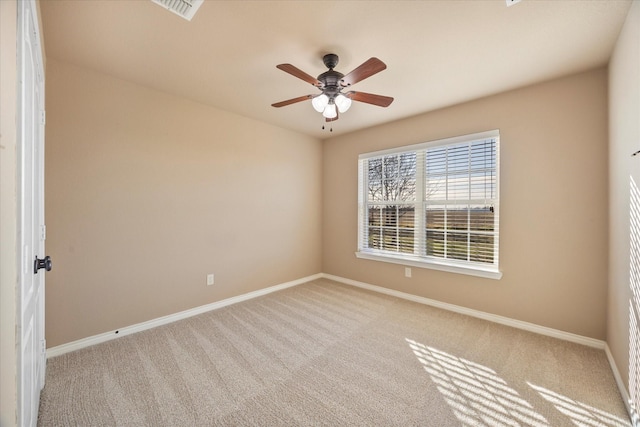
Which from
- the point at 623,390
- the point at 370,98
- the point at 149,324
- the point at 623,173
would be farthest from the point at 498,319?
the point at 149,324

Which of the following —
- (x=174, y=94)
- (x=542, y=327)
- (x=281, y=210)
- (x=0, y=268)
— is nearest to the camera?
(x=0, y=268)

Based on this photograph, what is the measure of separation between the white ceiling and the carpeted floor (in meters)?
2.57

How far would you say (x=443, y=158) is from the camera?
3.44m

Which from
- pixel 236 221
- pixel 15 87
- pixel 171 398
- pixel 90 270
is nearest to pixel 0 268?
pixel 15 87

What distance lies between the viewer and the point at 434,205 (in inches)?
139

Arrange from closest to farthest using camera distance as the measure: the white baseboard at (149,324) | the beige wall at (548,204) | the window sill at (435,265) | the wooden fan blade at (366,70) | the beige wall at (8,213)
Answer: the beige wall at (8,213)
the wooden fan blade at (366,70)
the white baseboard at (149,324)
the beige wall at (548,204)
the window sill at (435,265)

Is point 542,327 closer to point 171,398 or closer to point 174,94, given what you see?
point 171,398

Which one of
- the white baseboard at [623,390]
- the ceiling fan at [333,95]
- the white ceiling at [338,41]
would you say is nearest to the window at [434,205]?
the white ceiling at [338,41]

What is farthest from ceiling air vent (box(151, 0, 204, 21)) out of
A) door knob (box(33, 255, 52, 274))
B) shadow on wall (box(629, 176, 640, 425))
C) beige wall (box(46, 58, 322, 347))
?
shadow on wall (box(629, 176, 640, 425))

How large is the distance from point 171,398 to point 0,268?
146cm

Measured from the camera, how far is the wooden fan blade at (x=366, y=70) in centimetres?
179

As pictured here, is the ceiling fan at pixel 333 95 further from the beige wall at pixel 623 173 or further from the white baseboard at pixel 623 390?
the white baseboard at pixel 623 390

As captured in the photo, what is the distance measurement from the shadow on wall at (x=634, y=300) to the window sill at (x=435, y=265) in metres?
1.23

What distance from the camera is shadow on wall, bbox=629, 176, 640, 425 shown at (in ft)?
5.25
